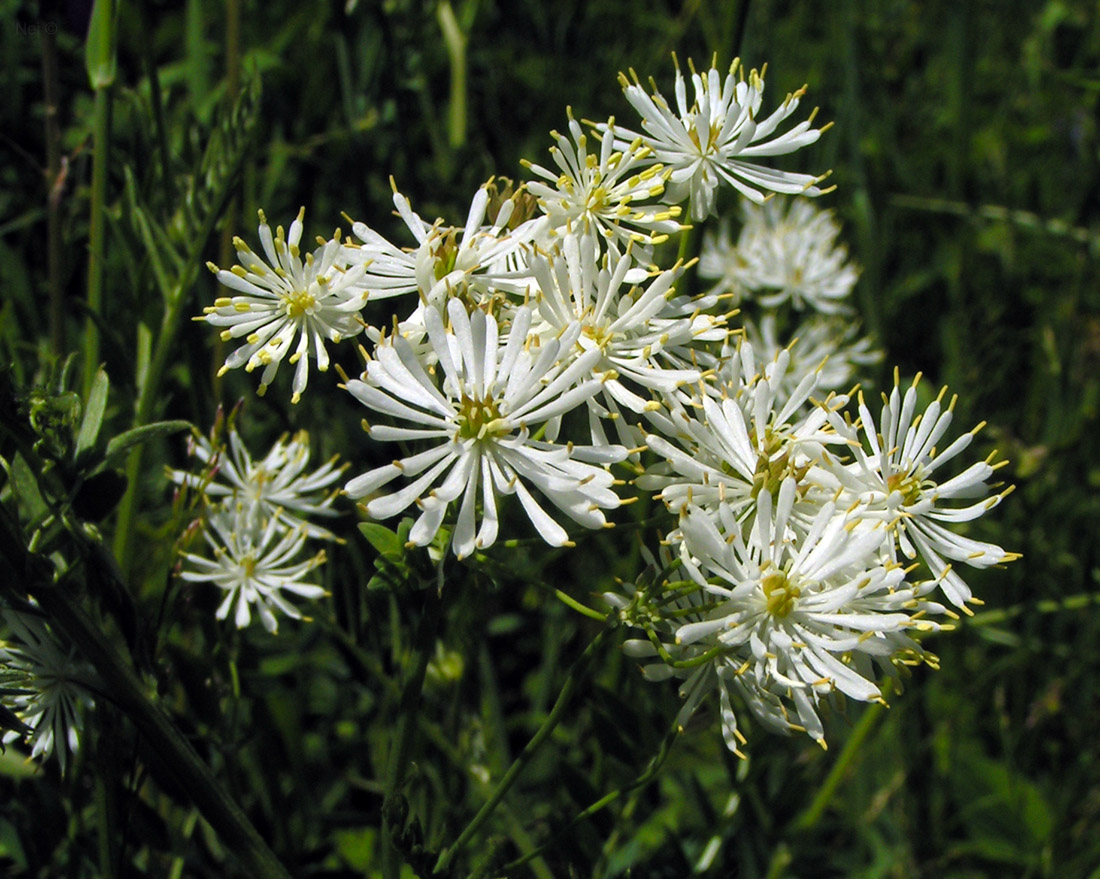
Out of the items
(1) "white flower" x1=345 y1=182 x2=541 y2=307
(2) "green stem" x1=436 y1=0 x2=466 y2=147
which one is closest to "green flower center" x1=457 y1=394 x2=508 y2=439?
(1) "white flower" x1=345 y1=182 x2=541 y2=307

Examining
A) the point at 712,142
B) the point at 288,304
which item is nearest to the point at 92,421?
the point at 288,304

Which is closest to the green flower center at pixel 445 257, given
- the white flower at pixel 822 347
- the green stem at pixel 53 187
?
the green stem at pixel 53 187

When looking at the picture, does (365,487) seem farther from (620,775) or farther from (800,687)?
(620,775)

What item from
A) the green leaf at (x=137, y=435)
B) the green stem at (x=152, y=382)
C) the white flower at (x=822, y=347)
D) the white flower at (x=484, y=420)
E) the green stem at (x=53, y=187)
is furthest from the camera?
the white flower at (x=822, y=347)

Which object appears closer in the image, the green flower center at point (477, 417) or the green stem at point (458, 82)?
the green flower center at point (477, 417)

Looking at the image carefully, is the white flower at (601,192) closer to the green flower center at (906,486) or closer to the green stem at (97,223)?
the green flower center at (906,486)

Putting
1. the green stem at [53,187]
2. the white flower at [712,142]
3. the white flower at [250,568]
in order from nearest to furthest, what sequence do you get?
the white flower at [712,142] → the white flower at [250,568] → the green stem at [53,187]
